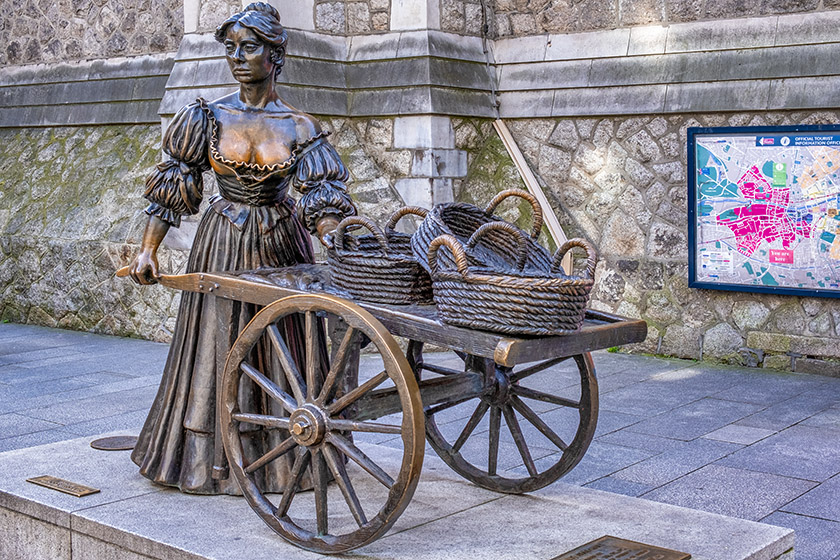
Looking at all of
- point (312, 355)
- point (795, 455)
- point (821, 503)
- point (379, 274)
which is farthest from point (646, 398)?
point (312, 355)

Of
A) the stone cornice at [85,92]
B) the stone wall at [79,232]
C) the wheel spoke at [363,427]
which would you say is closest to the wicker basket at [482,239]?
the wheel spoke at [363,427]

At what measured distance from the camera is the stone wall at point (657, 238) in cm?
→ 749

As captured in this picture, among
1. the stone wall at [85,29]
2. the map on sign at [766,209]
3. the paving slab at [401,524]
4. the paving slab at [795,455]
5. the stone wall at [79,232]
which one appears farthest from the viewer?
the stone wall at [85,29]

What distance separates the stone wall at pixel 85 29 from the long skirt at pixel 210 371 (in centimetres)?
598

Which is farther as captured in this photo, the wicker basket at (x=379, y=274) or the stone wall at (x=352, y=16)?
the stone wall at (x=352, y=16)

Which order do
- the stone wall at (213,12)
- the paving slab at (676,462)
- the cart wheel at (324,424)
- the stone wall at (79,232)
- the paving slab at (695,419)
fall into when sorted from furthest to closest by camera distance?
the stone wall at (79,232)
the stone wall at (213,12)
the paving slab at (695,419)
the paving slab at (676,462)
the cart wheel at (324,424)

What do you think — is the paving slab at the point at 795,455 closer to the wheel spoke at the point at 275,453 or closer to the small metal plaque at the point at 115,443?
the wheel spoke at the point at 275,453

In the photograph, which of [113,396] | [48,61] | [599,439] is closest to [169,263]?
[113,396]

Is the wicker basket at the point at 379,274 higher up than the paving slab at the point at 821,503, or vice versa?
the wicker basket at the point at 379,274

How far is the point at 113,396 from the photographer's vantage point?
6.77m

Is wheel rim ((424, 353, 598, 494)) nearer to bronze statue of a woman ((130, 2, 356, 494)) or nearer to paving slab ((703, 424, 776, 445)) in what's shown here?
bronze statue of a woman ((130, 2, 356, 494))

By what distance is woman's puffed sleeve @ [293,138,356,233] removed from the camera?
13.5 ft

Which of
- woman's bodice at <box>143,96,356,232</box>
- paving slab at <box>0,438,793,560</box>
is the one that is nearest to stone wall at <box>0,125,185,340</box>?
woman's bodice at <box>143,96,356,232</box>

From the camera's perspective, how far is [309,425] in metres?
3.53
